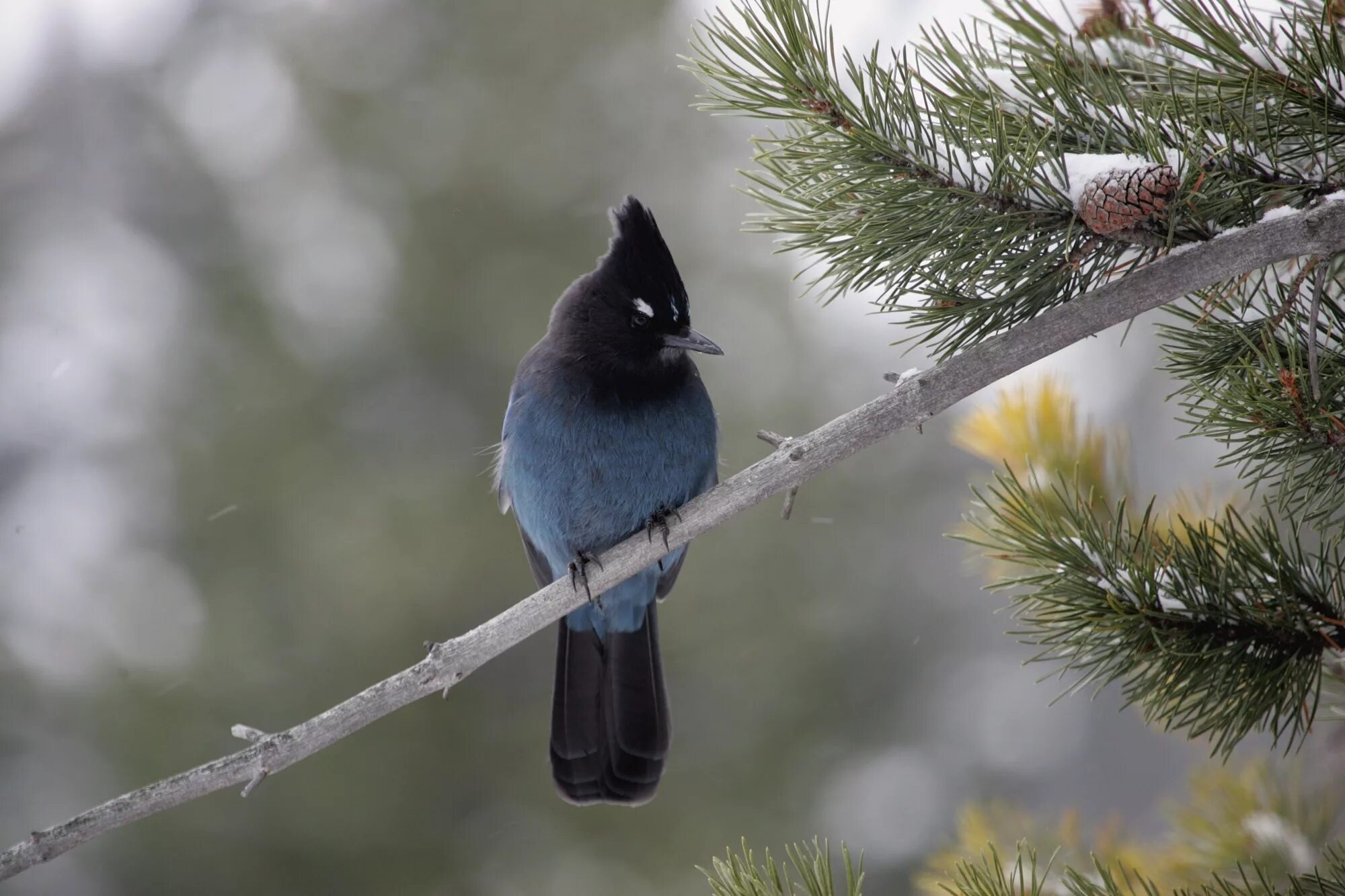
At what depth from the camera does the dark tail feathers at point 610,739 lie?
3.18 m

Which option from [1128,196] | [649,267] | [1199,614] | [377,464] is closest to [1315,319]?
[1128,196]

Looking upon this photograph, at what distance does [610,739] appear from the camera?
126 inches

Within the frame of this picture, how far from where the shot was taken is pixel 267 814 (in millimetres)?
4680

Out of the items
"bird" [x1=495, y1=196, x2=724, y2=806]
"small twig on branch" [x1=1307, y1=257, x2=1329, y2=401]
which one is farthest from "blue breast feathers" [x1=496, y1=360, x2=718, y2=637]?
"small twig on branch" [x1=1307, y1=257, x2=1329, y2=401]

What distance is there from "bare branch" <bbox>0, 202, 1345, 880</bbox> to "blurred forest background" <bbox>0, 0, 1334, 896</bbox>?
2698mm

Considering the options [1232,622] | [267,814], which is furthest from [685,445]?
[267,814]

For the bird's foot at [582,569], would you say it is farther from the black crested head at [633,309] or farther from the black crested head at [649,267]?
the black crested head at [649,267]

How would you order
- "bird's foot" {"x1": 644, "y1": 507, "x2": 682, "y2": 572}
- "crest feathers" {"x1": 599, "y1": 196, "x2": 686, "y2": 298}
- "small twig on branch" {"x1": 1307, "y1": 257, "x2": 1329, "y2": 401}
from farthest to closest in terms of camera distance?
"crest feathers" {"x1": 599, "y1": 196, "x2": 686, "y2": 298} < "bird's foot" {"x1": 644, "y1": 507, "x2": 682, "y2": 572} < "small twig on branch" {"x1": 1307, "y1": 257, "x2": 1329, "y2": 401}

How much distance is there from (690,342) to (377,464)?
2812mm

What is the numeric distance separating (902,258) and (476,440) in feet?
13.4

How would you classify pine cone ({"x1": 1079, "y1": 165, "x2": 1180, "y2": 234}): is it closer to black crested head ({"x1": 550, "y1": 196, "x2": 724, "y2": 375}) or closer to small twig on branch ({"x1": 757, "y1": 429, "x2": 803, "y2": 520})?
small twig on branch ({"x1": 757, "y1": 429, "x2": 803, "y2": 520})

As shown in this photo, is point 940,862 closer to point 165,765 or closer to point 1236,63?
point 1236,63

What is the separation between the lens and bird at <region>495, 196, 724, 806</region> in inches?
113

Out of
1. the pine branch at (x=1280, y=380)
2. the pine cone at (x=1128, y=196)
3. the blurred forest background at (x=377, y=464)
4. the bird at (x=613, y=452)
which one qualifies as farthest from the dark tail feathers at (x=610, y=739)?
the pine cone at (x=1128, y=196)
